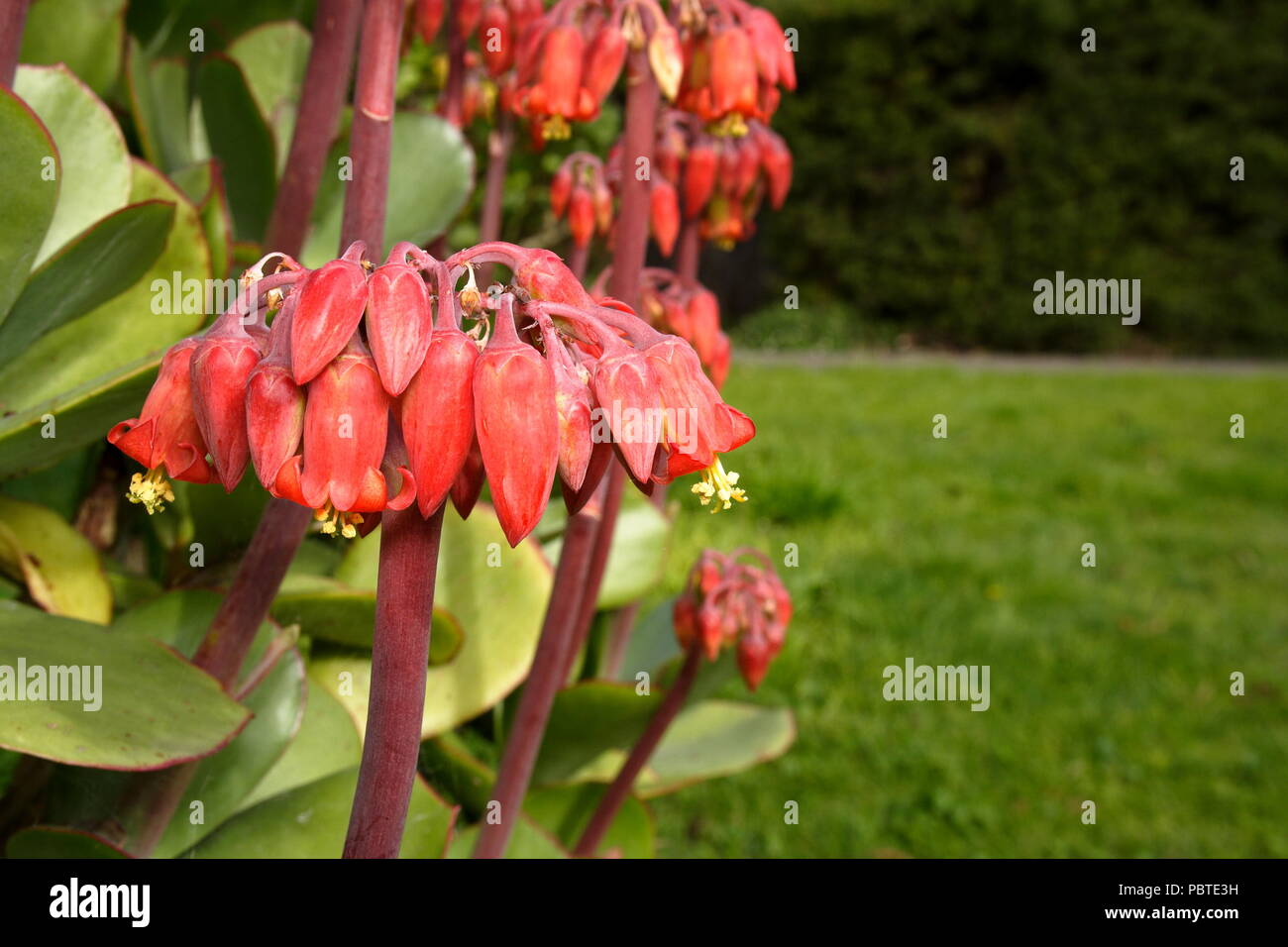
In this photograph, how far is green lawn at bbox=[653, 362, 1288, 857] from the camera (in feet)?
7.60

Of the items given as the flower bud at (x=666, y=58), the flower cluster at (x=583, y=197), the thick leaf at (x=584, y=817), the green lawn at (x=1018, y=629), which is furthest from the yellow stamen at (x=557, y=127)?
the green lawn at (x=1018, y=629)

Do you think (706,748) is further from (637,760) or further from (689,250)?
(689,250)

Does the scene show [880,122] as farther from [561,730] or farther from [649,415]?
[649,415]

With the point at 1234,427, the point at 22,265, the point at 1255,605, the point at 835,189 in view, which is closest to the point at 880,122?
the point at 835,189

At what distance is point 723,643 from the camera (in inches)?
57.5

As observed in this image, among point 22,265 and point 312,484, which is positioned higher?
point 22,265

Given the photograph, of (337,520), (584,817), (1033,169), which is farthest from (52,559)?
(1033,169)

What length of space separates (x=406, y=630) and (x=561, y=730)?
2.94ft

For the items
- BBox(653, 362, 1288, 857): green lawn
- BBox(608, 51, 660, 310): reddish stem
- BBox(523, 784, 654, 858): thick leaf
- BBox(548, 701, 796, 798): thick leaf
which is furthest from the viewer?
BBox(653, 362, 1288, 857): green lawn

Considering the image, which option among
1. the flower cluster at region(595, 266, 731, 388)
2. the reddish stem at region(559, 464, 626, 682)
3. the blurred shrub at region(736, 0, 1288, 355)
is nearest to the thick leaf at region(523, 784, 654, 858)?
the reddish stem at region(559, 464, 626, 682)

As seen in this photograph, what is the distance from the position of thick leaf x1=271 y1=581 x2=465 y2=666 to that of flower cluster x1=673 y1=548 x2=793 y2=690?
362 millimetres

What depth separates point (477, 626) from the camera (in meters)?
1.35

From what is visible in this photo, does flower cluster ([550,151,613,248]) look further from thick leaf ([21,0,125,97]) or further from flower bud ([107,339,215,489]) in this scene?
flower bud ([107,339,215,489])

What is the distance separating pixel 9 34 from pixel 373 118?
0.32 meters
